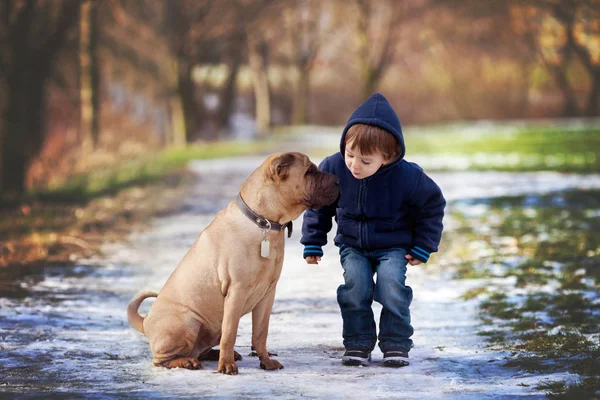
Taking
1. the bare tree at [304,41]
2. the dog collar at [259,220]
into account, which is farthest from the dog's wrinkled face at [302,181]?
the bare tree at [304,41]

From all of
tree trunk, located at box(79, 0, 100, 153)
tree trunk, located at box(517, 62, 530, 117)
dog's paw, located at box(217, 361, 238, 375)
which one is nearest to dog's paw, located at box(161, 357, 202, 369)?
dog's paw, located at box(217, 361, 238, 375)

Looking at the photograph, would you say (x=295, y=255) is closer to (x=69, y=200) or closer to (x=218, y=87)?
(x=69, y=200)

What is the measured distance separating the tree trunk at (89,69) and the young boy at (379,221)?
655 inches

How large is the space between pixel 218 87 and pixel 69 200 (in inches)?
1179

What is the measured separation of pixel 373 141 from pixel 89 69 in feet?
60.3

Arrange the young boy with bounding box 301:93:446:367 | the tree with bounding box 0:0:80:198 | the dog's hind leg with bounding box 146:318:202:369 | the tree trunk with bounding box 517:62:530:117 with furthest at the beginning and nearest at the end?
1. the tree trunk with bounding box 517:62:530:117
2. the tree with bounding box 0:0:80:198
3. the young boy with bounding box 301:93:446:367
4. the dog's hind leg with bounding box 146:318:202:369

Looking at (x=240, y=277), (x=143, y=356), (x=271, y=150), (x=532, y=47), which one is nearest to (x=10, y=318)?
(x=143, y=356)

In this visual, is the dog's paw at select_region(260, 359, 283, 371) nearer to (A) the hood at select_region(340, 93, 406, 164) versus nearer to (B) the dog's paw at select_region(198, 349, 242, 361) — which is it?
(B) the dog's paw at select_region(198, 349, 242, 361)

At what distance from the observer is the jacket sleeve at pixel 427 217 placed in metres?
5.70

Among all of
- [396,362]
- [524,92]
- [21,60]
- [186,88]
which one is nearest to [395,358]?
[396,362]

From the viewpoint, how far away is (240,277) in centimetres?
511

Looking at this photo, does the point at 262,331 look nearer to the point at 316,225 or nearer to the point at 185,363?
the point at 185,363

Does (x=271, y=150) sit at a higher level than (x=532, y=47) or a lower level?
lower

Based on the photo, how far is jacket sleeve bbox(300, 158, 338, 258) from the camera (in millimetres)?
5809
